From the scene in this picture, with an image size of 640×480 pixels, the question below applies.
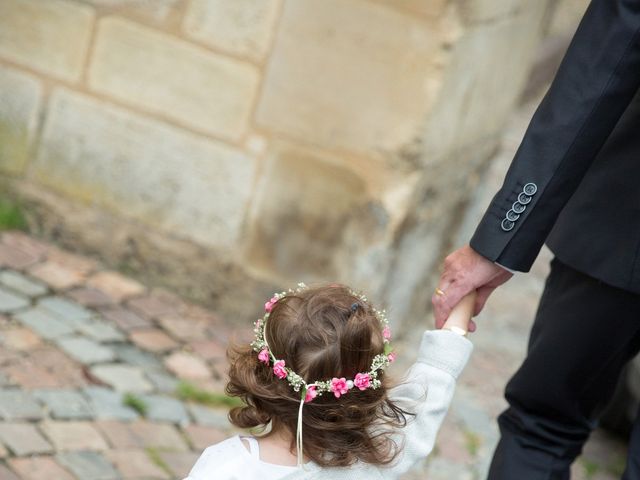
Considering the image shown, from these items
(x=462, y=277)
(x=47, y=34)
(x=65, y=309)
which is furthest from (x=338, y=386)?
(x=47, y=34)

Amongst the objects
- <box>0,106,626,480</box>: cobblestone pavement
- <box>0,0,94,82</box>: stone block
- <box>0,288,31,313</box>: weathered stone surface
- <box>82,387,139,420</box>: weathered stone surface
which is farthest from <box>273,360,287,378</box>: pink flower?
<box>0,0,94,82</box>: stone block

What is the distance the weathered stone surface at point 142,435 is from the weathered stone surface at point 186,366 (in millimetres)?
358

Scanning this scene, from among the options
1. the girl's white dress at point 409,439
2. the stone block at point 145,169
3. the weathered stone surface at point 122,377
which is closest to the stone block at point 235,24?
the stone block at point 145,169

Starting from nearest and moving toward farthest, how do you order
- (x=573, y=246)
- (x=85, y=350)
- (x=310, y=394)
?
(x=310, y=394)
(x=573, y=246)
(x=85, y=350)

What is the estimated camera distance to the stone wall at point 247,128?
358 cm

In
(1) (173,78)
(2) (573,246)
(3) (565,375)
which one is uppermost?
(2) (573,246)

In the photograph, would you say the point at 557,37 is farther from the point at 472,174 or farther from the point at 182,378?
the point at 182,378

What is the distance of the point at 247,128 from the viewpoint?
376cm

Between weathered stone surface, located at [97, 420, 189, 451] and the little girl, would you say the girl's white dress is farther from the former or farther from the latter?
weathered stone surface, located at [97, 420, 189, 451]

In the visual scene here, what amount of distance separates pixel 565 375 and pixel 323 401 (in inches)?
26.7

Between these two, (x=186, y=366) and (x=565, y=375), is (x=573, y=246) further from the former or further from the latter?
(x=186, y=366)

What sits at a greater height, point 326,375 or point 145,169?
point 326,375

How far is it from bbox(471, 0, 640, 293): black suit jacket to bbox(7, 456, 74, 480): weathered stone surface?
1.21 m

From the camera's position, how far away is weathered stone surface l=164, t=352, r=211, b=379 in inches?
137
